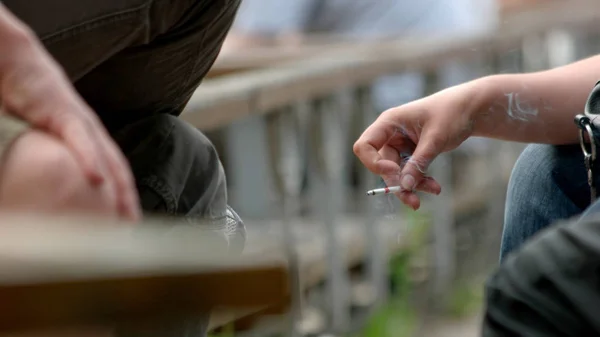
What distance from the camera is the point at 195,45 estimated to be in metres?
1.26

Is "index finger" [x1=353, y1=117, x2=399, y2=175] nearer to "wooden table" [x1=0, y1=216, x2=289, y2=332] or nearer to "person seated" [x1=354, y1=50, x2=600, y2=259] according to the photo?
"person seated" [x1=354, y1=50, x2=600, y2=259]

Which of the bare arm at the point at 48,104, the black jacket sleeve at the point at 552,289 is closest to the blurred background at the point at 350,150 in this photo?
the bare arm at the point at 48,104

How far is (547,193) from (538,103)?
11 centimetres

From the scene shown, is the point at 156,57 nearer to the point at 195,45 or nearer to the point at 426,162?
the point at 195,45

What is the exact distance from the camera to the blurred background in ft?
8.92

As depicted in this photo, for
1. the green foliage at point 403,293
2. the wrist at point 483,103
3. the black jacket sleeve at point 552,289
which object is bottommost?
the green foliage at point 403,293

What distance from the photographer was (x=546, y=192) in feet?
4.18

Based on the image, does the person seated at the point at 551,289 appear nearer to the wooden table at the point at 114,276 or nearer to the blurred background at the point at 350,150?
the wooden table at the point at 114,276

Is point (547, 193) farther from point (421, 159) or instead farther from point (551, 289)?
point (551, 289)

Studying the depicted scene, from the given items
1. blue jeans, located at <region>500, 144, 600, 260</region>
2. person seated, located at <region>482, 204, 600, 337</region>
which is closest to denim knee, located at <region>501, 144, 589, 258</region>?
blue jeans, located at <region>500, 144, 600, 260</region>

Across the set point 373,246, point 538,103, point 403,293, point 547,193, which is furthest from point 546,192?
point 403,293

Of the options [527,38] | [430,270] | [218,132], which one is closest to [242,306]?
[218,132]

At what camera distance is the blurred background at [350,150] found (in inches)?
107

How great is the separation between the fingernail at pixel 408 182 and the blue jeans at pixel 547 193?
146 millimetres
